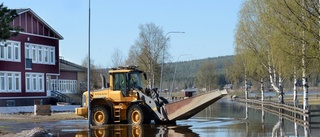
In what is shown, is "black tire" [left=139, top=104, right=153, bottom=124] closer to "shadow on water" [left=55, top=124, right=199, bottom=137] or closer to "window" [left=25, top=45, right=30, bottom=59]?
"shadow on water" [left=55, top=124, right=199, bottom=137]

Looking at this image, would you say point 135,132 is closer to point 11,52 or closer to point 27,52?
point 11,52

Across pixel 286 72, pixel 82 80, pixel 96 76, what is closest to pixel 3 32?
pixel 286 72

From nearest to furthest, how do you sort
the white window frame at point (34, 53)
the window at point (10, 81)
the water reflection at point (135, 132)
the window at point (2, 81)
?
1. the water reflection at point (135, 132)
2. the window at point (2, 81)
3. the window at point (10, 81)
4. the white window frame at point (34, 53)

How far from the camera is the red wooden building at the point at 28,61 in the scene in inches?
2064

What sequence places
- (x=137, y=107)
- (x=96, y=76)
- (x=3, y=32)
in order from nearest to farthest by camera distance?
(x=3, y=32) < (x=137, y=107) < (x=96, y=76)

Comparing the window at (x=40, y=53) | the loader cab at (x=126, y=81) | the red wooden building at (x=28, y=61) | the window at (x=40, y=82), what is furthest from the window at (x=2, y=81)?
the loader cab at (x=126, y=81)

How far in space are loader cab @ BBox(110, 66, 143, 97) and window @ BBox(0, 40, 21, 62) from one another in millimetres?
22766

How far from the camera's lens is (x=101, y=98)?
106ft

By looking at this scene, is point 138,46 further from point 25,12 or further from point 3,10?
point 3,10

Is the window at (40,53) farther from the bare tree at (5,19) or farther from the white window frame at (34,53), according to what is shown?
the bare tree at (5,19)

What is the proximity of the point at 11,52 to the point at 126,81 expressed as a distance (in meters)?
24.5

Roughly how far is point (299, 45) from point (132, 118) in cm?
996

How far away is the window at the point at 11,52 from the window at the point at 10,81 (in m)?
1.38

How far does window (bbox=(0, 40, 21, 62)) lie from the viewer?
51750 millimetres
